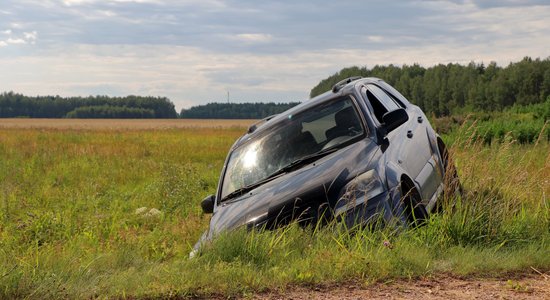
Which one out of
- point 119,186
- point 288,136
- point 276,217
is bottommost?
point 119,186

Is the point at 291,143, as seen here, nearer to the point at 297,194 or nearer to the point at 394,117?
the point at 394,117

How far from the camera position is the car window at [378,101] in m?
7.45

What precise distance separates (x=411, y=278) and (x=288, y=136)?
2.26 metres

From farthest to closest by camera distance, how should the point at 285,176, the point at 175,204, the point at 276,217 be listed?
the point at 175,204, the point at 285,176, the point at 276,217

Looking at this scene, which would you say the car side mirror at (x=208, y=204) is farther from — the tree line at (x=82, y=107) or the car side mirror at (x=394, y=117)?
the tree line at (x=82, y=107)

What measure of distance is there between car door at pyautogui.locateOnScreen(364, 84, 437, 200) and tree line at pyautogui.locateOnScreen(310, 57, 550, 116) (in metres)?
84.3

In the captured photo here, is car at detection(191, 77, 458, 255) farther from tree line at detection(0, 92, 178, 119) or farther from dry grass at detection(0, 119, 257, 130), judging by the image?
tree line at detection(0, 92, 178, 119)

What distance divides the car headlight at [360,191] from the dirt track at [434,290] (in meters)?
0.79

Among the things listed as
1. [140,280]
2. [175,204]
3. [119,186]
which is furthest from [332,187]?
[119,186]

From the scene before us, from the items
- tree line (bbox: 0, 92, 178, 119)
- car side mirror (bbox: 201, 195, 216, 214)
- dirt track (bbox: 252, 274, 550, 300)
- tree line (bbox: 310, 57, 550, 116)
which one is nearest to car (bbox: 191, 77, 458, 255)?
car side mirror (bbox: 201, 195, 216, 214)

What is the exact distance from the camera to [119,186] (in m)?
17.7

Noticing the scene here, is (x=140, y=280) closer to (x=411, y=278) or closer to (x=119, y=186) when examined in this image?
(x=411, y=278)

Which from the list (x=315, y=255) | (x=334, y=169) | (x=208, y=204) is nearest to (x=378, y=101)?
(x=334, y=169)

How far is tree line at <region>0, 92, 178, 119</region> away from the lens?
547ft
